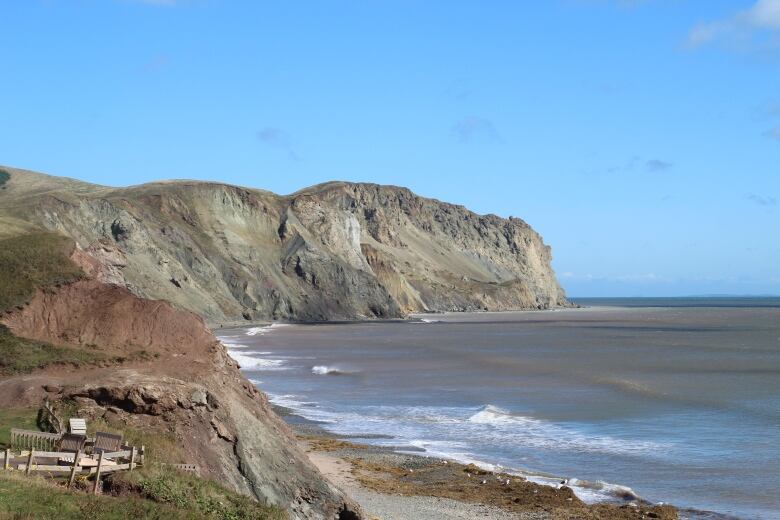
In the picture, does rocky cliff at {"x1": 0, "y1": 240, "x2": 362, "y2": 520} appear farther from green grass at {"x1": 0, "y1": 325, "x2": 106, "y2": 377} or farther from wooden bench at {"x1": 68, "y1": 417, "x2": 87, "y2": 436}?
wooden bench at {"x1": 68, "y1": 417, "x2": 87, "y2": 436}

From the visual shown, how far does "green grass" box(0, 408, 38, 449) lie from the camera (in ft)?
53.6

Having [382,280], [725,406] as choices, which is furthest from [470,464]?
[382,280]

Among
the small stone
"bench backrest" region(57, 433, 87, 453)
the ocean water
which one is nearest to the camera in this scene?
"bench backrest" region(57, 433, 87, 453)

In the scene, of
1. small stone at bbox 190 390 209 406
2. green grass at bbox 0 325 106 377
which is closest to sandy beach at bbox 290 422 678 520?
small stone at bbox 190 390 209 406

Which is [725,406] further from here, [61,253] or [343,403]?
[61,253]

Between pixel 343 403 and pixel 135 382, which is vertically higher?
pixel 135 382

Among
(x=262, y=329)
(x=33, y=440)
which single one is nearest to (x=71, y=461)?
(x=33, y=440)

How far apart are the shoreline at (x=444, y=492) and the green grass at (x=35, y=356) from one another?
20.9 ft

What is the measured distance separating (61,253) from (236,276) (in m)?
86.1

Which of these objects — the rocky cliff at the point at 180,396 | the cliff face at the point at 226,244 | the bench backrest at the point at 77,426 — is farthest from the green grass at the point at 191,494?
the cliff face at the point at 226,244

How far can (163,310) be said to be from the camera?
70.1 ft

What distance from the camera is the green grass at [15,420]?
643 inches

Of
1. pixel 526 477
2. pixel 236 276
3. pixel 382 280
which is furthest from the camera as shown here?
pixel 382 280

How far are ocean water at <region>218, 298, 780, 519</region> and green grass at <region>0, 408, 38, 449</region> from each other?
1246 cm
